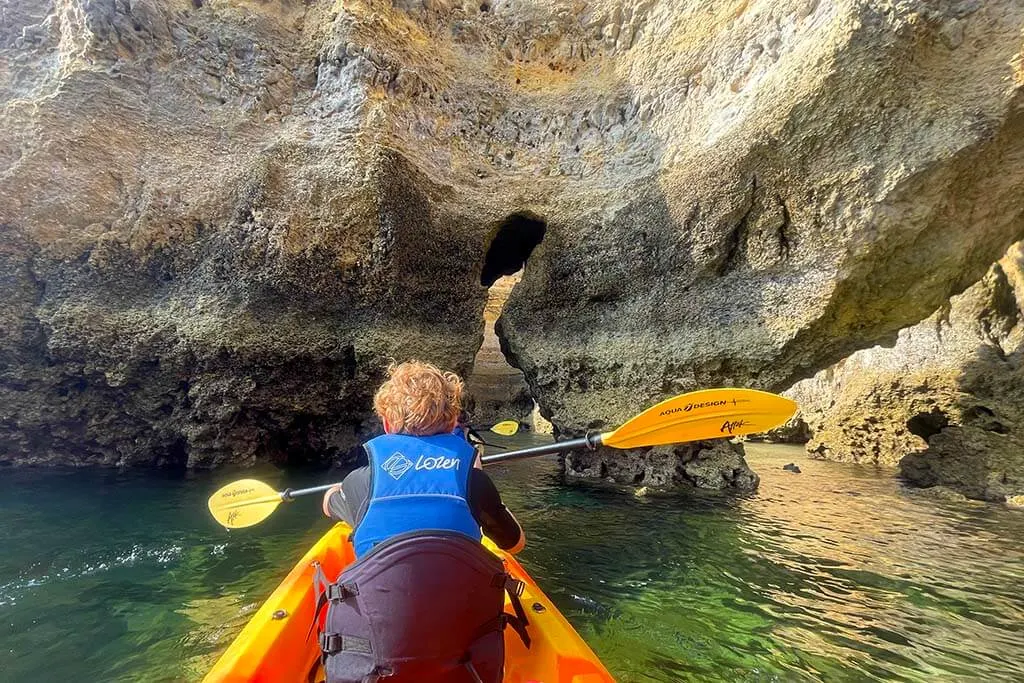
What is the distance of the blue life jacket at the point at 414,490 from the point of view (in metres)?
1.50

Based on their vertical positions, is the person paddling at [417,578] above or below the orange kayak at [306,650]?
above

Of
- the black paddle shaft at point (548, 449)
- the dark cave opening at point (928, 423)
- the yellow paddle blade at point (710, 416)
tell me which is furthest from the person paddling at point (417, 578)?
the dark cave opening at point (928, 423)

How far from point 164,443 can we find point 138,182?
10.4 ft

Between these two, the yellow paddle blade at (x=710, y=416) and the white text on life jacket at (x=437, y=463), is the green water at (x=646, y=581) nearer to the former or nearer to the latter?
the yellow paddle blade at (x=710, y=416)

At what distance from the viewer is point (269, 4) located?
6.10 meters

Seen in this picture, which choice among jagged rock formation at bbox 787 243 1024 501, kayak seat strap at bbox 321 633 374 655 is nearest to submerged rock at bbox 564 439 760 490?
jagged rock formation at bbox 787 243 1024 501

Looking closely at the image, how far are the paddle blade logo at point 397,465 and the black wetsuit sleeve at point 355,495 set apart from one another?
0.29ft

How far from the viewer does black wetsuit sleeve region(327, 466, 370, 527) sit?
164cm

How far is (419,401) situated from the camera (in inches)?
70.0

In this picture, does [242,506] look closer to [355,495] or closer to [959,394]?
[355,495]

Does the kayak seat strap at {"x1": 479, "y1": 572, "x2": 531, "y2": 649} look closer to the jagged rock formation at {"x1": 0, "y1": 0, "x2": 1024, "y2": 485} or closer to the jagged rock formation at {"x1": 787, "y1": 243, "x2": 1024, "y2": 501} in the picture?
the jagged rock formation at {"x1": 0, "y1": 0, "x2": 1024, "y2": 485}

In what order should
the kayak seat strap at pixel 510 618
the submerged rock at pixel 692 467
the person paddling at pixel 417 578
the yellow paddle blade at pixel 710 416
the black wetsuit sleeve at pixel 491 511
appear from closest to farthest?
the person paddling at pixel 417 578, the kayak seat strap at pixel 510 618, the black wetsuit sleeve at pixel 491 511, the yellow paddle blade at pixel 710 416, the submerged rock at pixel 692 467

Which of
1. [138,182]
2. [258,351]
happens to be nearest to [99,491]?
[258,351]

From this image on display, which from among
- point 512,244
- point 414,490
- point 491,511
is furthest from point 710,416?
point 512,244
